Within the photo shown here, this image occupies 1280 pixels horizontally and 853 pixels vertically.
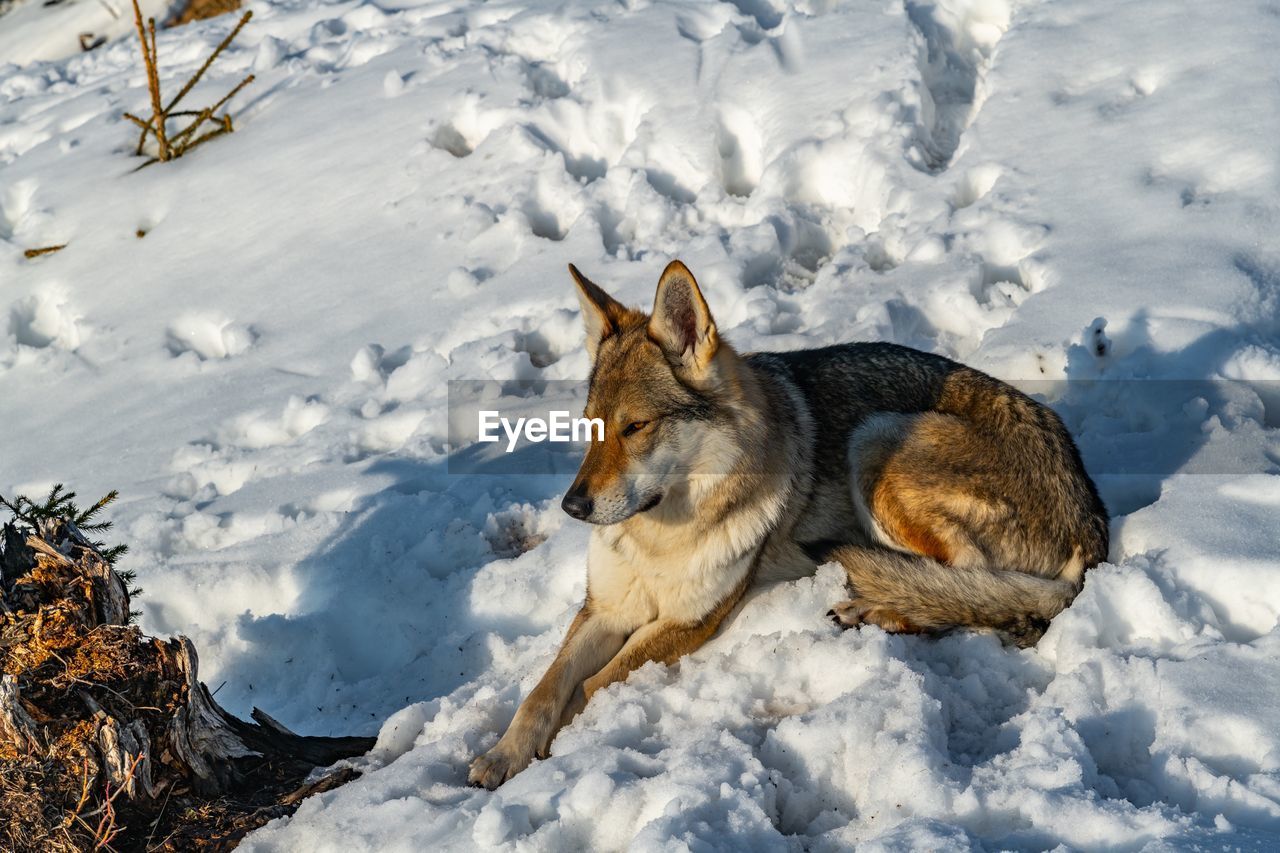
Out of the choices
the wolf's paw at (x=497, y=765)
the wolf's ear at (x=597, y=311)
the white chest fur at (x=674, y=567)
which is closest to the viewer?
the wolf's paw at (x=497, y=765)

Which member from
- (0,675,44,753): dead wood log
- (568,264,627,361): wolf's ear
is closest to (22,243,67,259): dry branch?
(568,264,627,361): wolf's ear

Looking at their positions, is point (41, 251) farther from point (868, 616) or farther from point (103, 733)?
point (868, 616)

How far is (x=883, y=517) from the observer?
16.4ft

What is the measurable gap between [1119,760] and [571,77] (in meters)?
7.61

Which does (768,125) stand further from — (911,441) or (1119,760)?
(1119,760)

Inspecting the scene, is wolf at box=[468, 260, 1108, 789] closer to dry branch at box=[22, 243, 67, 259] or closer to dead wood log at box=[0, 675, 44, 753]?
dead wood log at box=[0, 675, 44, 753]

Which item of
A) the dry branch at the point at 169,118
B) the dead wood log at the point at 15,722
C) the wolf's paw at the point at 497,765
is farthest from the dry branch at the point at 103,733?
the dry branch at the point at 169,118

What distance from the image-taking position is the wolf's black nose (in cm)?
437

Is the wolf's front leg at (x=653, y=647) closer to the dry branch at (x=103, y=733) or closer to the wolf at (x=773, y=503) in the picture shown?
the wolf at (x=773, y=503)

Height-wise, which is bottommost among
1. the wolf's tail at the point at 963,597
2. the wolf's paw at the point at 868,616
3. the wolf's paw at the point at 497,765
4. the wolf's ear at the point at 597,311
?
the wolf's paw at the point at 497,765

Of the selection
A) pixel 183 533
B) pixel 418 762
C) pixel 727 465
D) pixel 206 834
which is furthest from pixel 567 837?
pixel 183 533

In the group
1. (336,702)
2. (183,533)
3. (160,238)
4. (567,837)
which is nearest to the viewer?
(567,837)

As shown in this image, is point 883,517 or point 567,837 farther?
point 883,517

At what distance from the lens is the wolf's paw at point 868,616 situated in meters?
4.45
